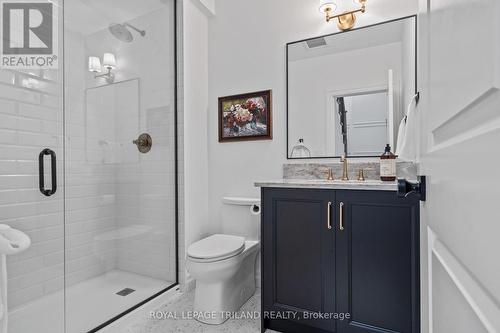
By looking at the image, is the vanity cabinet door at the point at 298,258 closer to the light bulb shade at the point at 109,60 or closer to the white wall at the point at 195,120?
the white wall at the point at 195,120

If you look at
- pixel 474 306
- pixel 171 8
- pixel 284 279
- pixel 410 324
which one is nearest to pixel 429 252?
pixel 474 306

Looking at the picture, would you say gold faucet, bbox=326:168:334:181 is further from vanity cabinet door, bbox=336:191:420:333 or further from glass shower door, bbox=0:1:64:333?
glass shower door, bbox=0:1:64:333

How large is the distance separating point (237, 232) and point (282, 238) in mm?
819

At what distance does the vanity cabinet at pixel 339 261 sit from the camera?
1309mm

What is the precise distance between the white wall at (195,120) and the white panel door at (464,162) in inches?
75.8

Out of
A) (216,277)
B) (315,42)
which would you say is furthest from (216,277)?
(315,42)

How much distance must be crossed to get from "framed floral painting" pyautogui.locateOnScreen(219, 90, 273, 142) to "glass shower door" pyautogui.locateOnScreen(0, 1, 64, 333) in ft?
3.99

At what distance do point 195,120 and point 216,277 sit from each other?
1.33m

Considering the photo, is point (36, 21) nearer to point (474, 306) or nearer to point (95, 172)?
point (95, 172)

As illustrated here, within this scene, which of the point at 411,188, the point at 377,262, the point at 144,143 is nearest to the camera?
the point at 411,188

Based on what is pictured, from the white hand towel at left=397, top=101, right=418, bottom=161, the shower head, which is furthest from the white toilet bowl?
the shower head

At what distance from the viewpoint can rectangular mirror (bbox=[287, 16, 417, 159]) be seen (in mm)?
1793

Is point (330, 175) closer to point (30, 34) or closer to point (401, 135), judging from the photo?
point (401, 135)

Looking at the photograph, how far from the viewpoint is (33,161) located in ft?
5.42
